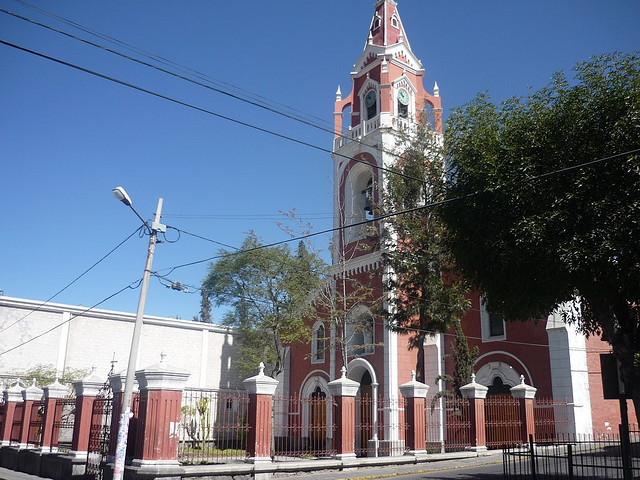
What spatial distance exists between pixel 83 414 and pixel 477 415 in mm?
12117

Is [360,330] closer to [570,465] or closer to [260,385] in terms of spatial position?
[260,385]

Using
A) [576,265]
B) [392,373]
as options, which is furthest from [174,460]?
[392,373]

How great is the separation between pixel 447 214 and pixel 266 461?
7.25 m

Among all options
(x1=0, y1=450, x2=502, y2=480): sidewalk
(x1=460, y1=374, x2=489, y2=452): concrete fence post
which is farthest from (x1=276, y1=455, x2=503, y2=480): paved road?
(x1=460, y1=374, x2=489, y2=452): concrete fence post

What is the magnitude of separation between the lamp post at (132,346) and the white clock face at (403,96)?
18.7 m

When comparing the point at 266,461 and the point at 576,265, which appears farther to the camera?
the point at 266,461

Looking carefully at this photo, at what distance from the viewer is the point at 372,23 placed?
110 ft

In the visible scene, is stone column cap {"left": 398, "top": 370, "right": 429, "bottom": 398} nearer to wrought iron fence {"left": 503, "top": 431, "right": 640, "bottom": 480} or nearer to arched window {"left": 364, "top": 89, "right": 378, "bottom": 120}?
wrought iron fence {"left": 503, "top": 431, "right": 640, "bottom": 480}

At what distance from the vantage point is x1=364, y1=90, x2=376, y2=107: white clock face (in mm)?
31230

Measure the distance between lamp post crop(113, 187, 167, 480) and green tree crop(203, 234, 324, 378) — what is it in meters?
14.6

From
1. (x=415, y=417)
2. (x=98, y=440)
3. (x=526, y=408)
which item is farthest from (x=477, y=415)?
(x=98, y=440)

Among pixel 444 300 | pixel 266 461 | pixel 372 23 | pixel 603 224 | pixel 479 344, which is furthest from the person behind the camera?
pixel 372 23

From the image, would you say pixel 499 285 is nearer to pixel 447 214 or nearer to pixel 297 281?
pixel 447 214

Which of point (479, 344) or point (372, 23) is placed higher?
point (372, 23)
